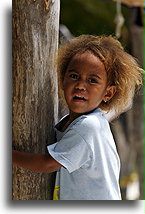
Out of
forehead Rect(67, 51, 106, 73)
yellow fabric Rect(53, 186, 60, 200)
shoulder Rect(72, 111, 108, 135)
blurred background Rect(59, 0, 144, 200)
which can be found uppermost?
blurred background Rect(59, 0, 144, 200)

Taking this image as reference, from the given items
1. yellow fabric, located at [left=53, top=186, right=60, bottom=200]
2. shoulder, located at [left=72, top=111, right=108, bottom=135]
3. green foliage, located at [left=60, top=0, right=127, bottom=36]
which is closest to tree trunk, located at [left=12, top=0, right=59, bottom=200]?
yellow fabric, located at [left=53, top=186, right=60, bottom=200]

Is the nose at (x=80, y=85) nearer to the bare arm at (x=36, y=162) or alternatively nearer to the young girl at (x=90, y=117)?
the young girl at (x=90, y=117)

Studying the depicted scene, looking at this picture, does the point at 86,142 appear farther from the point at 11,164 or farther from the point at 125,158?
the point at 125,158

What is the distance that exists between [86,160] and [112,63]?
26 cm

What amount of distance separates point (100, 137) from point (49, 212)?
0.26 meters

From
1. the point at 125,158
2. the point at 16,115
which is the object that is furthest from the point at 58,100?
the point at 125,158

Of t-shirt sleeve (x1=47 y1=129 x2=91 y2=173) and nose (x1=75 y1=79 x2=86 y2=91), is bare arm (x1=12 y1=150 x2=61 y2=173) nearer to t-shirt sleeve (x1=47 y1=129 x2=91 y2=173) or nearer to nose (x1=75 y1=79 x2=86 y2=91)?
t-shirt sleeve (x1=47 y1=129 x2=91 y2=173)

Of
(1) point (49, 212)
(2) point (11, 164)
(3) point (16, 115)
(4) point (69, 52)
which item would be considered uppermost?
(4) point (69, 52)

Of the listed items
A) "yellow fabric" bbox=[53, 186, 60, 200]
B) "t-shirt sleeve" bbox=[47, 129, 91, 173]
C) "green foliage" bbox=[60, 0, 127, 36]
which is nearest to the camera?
"t-shirt sleeve" bbox=[47, 129, 91, 173]

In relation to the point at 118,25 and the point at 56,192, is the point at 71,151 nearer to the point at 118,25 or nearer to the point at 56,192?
the point at 56,192

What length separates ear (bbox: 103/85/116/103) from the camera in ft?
3.85

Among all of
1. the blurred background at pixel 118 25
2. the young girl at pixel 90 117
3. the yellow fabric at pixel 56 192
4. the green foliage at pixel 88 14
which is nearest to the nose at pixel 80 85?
the young girl at pixel 90 117

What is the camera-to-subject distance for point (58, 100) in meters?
1.23

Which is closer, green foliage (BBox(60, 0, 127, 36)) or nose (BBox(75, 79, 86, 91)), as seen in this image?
nose (BBox(75, 79, 86, 91))
